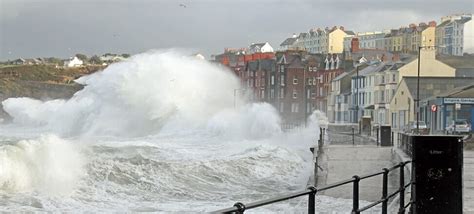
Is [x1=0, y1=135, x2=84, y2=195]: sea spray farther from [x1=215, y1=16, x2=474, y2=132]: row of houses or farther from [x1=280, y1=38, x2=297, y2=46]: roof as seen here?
[x1=280, y1=38, x2=297, y2=46]: roof

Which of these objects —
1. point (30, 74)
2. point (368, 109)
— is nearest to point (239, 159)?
point (368, 109)

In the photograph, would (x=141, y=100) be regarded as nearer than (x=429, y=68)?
Yes

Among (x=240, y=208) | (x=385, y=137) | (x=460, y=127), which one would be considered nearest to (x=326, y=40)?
(x=460, y=127)

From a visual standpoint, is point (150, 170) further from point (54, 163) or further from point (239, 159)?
point (239, 159)

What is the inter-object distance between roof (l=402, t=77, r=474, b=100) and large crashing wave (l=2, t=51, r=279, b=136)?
1463 cm

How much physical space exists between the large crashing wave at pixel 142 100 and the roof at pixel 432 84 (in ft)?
48.0

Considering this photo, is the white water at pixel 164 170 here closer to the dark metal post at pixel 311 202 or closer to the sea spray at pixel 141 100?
the sea spray at pixel 141 100

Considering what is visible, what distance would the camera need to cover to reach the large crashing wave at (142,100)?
59594mm

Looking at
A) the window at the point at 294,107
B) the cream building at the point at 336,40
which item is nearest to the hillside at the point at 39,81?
the window at the point at 294,107

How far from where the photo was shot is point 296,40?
158m

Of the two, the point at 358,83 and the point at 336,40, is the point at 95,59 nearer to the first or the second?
the point at 336,40

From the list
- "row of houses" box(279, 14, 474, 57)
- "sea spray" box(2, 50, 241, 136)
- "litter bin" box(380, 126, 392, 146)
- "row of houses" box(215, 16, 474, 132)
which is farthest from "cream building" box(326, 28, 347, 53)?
"litter bin" box(380, 126, 392, 146)

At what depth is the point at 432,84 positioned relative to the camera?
60438 millimetres

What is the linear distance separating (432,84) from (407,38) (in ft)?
217
